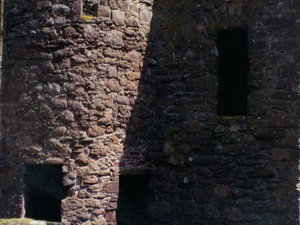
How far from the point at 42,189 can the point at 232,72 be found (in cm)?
326

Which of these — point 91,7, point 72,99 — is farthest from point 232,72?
point 72,99

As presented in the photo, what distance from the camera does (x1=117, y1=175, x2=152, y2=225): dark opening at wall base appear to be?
744 centimetres

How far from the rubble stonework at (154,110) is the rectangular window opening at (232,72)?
0.53ft

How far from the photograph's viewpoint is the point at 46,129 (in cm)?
682

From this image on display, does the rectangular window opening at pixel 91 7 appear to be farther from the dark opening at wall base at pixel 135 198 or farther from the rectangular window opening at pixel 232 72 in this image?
the dark opening at wall base at pixel 135 198

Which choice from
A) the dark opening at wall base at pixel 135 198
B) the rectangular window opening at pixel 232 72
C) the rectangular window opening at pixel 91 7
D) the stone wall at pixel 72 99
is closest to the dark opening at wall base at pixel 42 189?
the stone wall at pixel 72 99

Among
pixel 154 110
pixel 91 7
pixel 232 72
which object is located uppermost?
pixel 91 7

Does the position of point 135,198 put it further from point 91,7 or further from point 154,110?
point 91,7

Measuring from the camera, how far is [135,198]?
7602 millimetres

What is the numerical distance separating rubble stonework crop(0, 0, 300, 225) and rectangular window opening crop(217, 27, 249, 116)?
0.16m

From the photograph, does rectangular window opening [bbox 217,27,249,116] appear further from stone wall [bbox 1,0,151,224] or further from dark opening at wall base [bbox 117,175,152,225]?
dark opening at wall base [bbox 117,175,152,225]

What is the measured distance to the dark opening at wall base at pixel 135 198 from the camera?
7441 mm

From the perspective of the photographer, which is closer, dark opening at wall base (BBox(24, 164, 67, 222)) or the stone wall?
the stone wall

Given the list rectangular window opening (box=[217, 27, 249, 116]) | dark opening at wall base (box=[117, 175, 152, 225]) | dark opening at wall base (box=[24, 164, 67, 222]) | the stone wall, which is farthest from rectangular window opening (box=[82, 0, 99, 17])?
dark opening at wall base (box=[117, 175, 152, 225])
